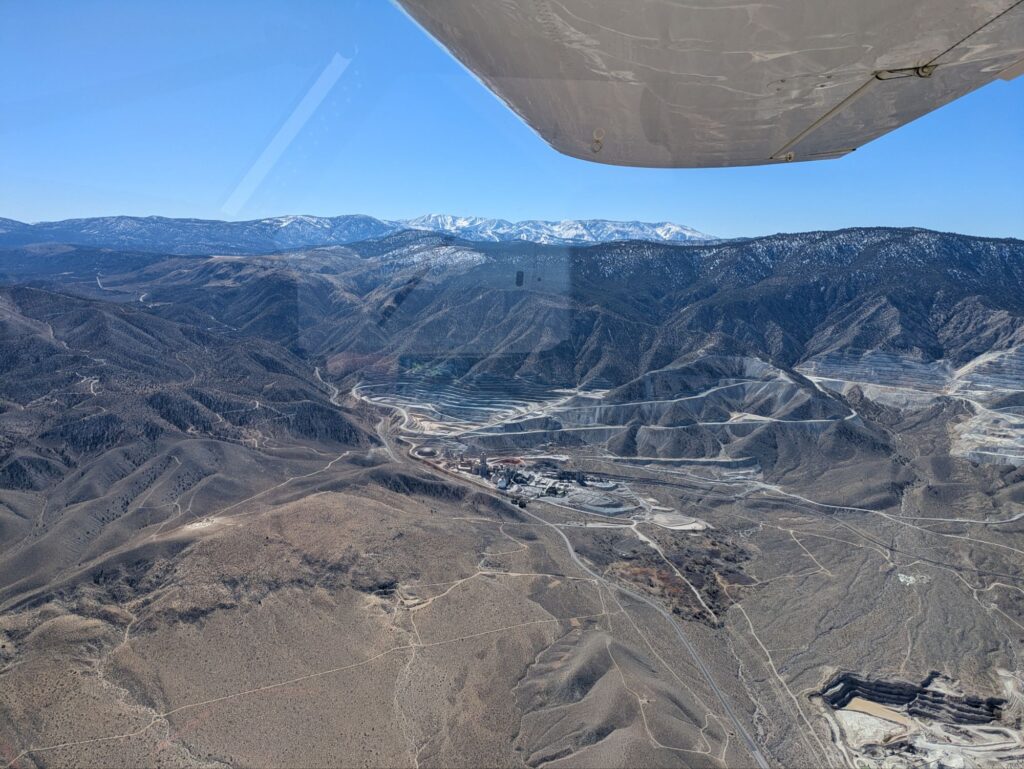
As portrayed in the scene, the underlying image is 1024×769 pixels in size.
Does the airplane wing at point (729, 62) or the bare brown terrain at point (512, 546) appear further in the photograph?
the bare brown terrain at point (512, 546)

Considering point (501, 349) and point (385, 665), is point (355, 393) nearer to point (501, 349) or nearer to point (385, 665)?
point (501, 349)

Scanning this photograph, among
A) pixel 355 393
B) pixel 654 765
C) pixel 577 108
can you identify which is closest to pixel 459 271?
pixel 355 393

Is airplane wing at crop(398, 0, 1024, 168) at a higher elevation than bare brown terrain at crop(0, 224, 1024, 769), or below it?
higher

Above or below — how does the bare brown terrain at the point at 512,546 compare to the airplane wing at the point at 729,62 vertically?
below

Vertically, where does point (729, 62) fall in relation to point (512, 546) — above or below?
above

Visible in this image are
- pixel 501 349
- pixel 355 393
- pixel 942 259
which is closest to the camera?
pixel 355 393

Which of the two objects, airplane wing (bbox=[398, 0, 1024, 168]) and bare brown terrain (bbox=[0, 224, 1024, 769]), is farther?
bare brown terrain (bbox=[0, 224, 1024, 769])

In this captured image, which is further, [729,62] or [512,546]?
[512,546]

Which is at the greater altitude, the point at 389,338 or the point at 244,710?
the point at 389,338
